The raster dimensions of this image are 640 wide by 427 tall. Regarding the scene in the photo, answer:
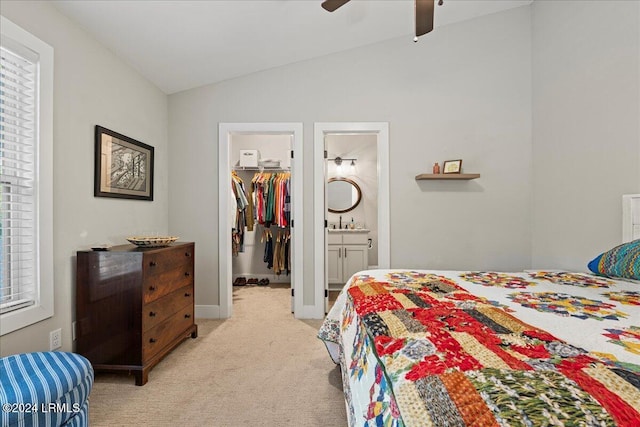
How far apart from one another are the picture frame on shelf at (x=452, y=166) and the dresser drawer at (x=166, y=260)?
8.28ft

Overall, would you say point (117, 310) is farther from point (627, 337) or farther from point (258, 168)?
point (258, 168)

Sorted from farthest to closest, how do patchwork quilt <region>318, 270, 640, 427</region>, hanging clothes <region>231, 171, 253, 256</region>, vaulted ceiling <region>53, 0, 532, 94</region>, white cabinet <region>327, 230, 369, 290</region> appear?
hanging clothes <region>231, 171, 253, 256</region> → white cabinet <region>327, 230, 369, 290</region> → vaulted ceiling <region>53, 0, 532, 94</region> → patchwork quilt <region>318, 270, 640, 427</region>

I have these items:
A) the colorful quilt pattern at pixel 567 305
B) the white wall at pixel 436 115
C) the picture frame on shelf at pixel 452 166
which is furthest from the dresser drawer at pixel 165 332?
the picture frame on shelf at pixel 452 166

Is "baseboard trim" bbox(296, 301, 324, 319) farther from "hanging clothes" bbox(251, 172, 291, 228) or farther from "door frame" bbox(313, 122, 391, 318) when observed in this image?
"hanging clothes" bbox(251, 172, 291, 228)

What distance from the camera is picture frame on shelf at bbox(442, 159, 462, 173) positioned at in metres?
3.29

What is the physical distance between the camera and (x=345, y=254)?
480cm

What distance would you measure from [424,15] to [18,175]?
8.03ft

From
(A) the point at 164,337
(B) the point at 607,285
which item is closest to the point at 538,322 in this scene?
(B) the point at 607,285

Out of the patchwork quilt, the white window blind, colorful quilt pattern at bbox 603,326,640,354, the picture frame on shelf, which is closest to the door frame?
the picture frame on shelf

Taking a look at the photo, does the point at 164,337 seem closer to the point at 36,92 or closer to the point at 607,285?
the point at 36,92

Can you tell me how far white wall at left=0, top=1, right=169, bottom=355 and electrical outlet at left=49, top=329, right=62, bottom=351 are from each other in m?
0.03

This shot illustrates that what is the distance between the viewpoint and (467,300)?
1400 mm

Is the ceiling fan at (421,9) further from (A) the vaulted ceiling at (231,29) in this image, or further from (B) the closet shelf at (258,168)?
(B) the closet shelf at (258,168)

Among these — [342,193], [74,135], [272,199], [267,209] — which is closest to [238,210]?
[267,209]
